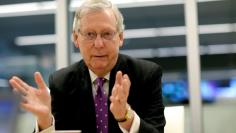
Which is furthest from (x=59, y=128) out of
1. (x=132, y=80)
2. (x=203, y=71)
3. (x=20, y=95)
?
(x=203, y=71)

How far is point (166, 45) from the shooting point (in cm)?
328

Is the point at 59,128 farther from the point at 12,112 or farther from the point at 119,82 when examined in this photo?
the point at 12,112

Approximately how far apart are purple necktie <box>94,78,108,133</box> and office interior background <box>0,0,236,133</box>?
64.1 inches

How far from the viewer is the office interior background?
302 centimetres

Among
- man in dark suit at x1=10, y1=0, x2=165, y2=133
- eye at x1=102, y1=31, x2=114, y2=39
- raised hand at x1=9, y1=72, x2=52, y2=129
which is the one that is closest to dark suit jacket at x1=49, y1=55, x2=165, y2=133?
man in dark suit at x1=10, y1=0, x2=165, y2=133

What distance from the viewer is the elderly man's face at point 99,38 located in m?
1.37

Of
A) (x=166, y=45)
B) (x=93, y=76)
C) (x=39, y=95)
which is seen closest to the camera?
(x=39, y=95)

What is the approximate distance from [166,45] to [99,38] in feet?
6.48

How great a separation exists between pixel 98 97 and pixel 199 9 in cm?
201

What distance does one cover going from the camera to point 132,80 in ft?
4.75

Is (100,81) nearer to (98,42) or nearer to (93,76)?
(93,76)

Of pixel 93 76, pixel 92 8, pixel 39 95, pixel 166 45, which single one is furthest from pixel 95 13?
pixel 166 45

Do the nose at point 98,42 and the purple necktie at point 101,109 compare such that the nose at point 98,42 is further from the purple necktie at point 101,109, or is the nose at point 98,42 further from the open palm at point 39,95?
the open palm at point 39,95

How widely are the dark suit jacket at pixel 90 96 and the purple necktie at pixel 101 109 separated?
0.6 inches
